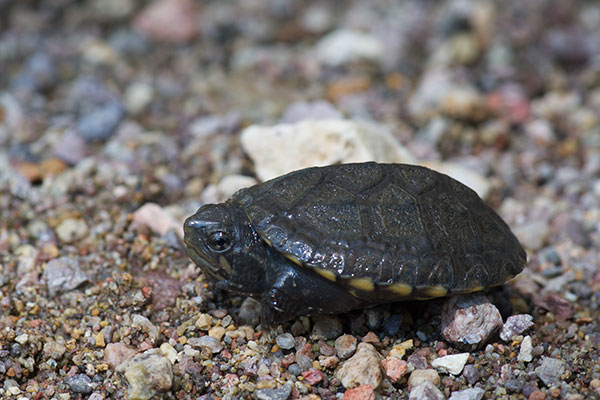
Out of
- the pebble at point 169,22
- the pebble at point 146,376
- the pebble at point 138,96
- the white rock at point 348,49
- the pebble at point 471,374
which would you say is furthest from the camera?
the pebble at point 169,22

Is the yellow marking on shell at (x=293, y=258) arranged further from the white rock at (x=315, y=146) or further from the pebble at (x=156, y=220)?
the white rock at (x=315, y=146)

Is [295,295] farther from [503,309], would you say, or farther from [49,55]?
→ [49,55]

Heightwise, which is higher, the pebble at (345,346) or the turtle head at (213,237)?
the turtle head at (213,237)

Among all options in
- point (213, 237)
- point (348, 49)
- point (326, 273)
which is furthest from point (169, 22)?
point (326, 273)

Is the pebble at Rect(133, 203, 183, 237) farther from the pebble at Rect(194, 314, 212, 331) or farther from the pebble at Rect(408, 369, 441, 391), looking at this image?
the pebble at Rect(408, 369, 441, 391)

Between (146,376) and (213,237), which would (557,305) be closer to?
(213,237)

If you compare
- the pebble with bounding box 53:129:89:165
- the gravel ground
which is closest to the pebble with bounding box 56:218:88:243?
the gravel ground

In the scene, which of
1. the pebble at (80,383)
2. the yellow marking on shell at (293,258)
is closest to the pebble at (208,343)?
the pebble at (80,383)

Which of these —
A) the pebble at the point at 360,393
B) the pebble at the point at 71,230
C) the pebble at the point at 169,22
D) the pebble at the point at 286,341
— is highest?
the pebble at the point at 169,22
